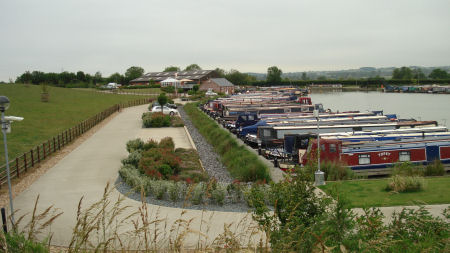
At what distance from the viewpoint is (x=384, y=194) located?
12.9 m

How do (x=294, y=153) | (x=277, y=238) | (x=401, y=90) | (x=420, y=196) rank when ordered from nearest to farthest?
(x=277, y=238) < (x=420, y=196) < (x=294, y=153) < (x=401, y=90)

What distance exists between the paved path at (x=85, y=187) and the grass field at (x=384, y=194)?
357 centimetres

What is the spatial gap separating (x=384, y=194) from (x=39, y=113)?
4329 centimetres

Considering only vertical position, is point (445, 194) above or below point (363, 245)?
below

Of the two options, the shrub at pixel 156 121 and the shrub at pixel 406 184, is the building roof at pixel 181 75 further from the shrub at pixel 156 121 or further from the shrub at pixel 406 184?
the shrub at pixel 406 184

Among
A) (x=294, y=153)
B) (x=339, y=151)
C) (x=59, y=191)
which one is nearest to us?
(x=59, y=191)

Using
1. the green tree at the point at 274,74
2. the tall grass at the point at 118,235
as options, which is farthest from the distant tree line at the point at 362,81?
the tall grass at the point at 118,235

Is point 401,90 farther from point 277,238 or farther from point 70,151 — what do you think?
point 277,238

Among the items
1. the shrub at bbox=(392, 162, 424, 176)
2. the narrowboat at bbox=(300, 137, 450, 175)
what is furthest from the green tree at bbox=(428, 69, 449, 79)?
the shrub at bbox=(392, 162, 424, 176)

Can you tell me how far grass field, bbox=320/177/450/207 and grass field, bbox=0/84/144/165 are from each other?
17.6m

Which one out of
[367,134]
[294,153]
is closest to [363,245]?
[294,153]

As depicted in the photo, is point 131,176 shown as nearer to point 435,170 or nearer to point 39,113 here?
point 435,170

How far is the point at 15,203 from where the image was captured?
1385 cm

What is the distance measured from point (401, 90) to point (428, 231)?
12056 cm
